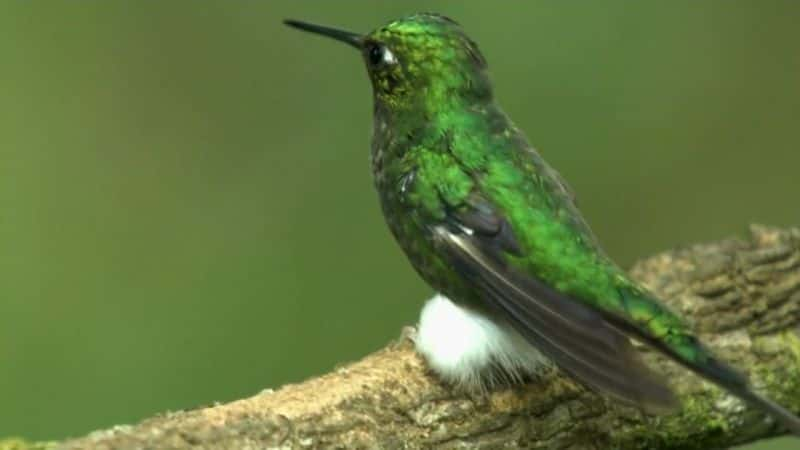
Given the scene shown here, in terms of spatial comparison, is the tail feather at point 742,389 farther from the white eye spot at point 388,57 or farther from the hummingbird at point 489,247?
the white eye spot at point 388,57

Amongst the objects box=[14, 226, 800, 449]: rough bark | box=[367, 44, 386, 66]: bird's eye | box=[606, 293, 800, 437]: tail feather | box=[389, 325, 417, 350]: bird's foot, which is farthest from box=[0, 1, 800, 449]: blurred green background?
box=[606, 293, 800, 437]: tail feather

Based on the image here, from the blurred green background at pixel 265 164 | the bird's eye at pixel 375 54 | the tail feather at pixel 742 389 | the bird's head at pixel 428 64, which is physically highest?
the blurred green background at pixel 265 164

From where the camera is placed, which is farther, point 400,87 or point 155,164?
point 155,164

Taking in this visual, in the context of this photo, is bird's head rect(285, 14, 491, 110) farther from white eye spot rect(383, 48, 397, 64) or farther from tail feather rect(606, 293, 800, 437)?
tail feather rect(606, 293, 800, 437)

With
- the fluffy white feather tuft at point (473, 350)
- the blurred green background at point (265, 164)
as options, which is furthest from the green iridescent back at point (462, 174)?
the blurred green background at point (265, 164)

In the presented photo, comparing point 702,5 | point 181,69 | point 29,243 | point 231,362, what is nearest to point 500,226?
point 231,362

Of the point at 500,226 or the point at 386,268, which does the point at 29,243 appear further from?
the point at 500,226
